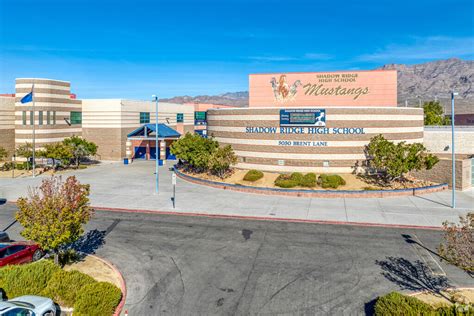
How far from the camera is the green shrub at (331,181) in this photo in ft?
122

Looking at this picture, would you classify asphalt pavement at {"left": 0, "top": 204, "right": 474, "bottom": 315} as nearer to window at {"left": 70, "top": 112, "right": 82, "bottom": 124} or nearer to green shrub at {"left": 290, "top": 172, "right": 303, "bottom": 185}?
green shrub at {"left": 290, "top": 172, "right": 303, "bottom": 185}

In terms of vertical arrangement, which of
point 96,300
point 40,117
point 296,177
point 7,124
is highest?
point 40,117

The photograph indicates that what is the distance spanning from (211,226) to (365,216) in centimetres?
1241

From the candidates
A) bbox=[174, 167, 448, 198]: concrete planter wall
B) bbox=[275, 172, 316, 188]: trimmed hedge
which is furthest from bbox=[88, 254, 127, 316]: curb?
bbox=[275, 172, 316, 188]: trimmed hedge

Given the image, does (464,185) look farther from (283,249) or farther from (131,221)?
(131,221)

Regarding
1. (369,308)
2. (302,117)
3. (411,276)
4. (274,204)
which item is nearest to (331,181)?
(274,204)

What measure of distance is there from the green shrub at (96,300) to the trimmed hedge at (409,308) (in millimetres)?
10456

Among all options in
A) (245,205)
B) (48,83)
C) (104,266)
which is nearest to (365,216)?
(245,205)

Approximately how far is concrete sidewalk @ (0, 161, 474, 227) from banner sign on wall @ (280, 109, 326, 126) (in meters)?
10.5

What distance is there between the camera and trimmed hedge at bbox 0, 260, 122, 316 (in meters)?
14.5

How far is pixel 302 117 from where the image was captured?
42688 millimetres

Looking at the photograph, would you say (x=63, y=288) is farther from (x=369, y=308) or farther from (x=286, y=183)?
(x=286, y=183)

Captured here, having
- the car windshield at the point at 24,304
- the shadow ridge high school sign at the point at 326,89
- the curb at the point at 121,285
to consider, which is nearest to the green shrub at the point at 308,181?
the shadow ridge high school sign at the point at 326,89

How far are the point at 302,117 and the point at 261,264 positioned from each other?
1007 inches
